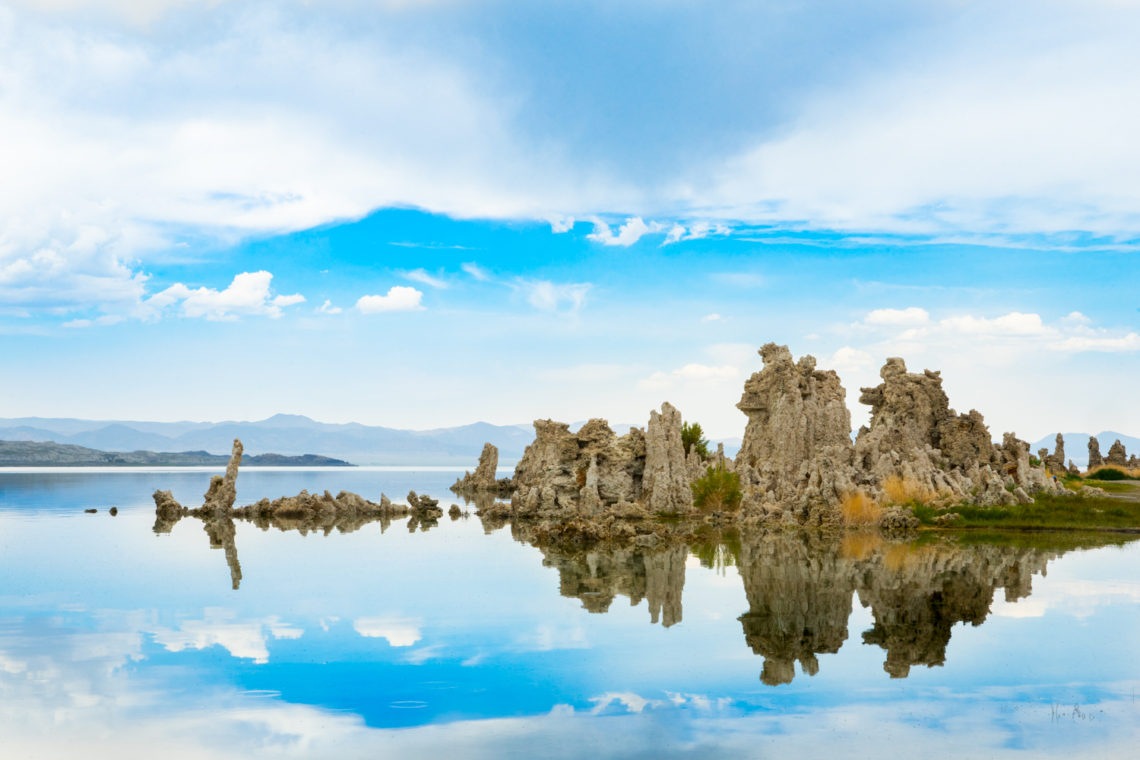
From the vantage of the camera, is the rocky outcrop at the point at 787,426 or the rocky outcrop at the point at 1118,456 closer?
the rocky outcrop at the point at 787,426

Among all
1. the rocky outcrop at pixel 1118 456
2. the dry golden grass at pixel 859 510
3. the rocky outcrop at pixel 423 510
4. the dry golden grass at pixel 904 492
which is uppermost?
the rocky outcrop at pixel 1118 456

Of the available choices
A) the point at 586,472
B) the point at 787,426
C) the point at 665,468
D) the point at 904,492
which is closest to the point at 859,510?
the point at 904,492

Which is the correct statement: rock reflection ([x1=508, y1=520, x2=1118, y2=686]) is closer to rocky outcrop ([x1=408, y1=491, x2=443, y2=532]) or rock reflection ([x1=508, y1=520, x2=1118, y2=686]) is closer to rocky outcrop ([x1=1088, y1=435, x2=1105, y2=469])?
rocky outcrop ([x1=408, y1=491, x2=443, y2=532])

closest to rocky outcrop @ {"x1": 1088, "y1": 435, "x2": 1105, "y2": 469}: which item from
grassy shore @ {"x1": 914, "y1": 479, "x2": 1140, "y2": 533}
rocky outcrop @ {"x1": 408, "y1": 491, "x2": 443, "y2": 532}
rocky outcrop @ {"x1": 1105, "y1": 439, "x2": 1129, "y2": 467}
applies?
rocky outcrop @ {"x1": 1105, "y1": 439, "x2": 1129, "y2": 467}

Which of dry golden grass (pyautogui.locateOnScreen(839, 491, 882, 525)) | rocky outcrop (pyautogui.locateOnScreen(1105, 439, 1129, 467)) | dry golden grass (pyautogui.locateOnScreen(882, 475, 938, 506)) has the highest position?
rocky outcrop (pyautogui.locateOnScreen(1105, 439, 1129, 467))

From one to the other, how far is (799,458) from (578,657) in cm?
4629

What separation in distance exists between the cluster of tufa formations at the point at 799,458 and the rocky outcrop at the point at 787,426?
84 millimetres

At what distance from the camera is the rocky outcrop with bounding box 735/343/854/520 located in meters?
52.8

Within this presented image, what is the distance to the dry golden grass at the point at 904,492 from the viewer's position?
4666 cm

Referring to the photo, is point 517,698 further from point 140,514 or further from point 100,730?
point 140,514

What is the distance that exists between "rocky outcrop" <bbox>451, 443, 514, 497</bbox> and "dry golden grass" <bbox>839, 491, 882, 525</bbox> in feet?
163

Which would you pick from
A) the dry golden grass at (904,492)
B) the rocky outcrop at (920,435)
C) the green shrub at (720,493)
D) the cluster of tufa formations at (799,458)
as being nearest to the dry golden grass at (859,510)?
the cluster of tufa formations at (799,458)

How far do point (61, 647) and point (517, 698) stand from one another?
414 inches

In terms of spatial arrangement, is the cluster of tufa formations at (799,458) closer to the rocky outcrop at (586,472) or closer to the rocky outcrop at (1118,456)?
the rocky outcrop at (586,472)
